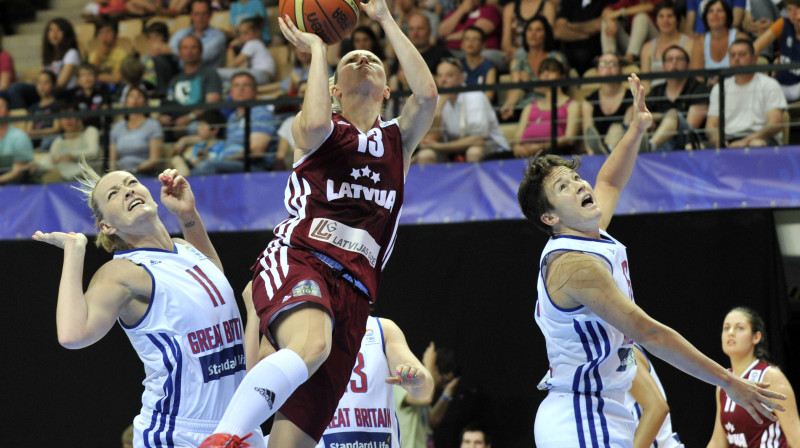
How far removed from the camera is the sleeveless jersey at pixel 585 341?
3.78m

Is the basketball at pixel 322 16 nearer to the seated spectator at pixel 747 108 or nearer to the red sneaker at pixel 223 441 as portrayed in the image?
the red sneaker at pixel 223 441

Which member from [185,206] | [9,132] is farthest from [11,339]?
[185,206]

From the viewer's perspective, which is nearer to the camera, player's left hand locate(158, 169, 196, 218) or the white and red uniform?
the white and red uniform

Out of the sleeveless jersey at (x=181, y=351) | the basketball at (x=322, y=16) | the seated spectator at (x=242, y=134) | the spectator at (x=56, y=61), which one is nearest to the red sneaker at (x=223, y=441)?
the sleeveless jersey at (x=181, y=351)

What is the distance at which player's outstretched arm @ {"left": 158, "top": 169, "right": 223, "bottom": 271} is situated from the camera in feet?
15.1

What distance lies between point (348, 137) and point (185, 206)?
1.05 meters

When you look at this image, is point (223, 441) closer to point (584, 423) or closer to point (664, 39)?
point (584, 423)

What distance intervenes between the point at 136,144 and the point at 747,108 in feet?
18.7

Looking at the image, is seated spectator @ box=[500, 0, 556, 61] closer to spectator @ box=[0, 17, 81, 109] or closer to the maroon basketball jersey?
spectator @ box=[0, 17, 81, 109]

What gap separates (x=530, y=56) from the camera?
8.93 m

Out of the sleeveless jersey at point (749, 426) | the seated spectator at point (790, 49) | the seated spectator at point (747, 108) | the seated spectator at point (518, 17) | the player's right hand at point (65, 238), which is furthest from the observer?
the seated spectator at point (518, 17)

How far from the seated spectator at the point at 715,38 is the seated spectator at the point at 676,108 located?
0.26 m

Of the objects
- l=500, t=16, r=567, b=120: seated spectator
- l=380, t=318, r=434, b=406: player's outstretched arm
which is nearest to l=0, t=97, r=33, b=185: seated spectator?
l=500, t=16, r=567, b=120: seated spectator

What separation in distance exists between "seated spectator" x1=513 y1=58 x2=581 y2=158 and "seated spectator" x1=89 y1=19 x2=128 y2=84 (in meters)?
5.21
